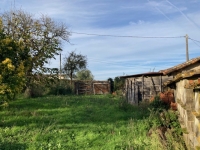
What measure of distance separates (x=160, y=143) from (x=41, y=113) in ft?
22.9

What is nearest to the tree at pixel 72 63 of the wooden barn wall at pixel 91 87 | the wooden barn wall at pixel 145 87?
the wooden barn wall at pixel 91 87

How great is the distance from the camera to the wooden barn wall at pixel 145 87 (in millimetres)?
18750

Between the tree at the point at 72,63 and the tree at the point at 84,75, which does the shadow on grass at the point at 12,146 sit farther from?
the tree at the point at 84,75

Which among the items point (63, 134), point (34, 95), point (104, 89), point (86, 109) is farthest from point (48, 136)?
point (104, 89)

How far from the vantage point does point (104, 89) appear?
33219 mm

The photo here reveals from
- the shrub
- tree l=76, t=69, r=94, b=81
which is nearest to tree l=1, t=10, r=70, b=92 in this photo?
the shrub

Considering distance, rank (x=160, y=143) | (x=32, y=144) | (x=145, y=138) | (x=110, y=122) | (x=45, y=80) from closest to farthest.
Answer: (x=160, y=143) → (x=32, y=144) → (x=145, y=138) → (x=110, y=122) → (x=45, y=80)

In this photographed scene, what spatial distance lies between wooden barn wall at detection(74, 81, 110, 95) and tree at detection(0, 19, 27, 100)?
19526 millimetres

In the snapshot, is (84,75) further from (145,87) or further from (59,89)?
(145,87)

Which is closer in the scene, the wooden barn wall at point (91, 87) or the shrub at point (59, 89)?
the shrub at point (59, 89)

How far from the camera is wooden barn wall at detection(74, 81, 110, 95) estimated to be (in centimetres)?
3109

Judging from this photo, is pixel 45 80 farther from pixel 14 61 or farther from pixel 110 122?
pixel 110 122

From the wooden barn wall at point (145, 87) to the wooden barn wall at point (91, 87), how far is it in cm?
1190

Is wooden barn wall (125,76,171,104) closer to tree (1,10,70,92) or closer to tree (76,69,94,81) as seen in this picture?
tree (1,10,70,92)
